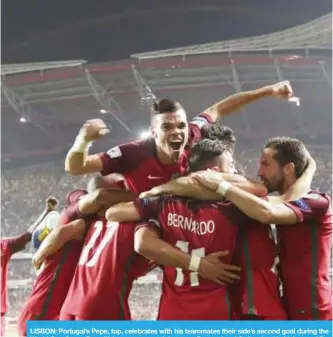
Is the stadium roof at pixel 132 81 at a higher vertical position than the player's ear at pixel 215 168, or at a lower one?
higher

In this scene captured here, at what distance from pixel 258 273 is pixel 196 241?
0.17 meters

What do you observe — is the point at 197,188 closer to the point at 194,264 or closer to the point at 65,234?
the point at 194,264

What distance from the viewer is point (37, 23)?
3.24 meters

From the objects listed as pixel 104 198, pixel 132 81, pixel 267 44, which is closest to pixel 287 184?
pixel 104 198

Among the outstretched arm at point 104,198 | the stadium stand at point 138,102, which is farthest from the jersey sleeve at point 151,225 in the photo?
the stadium stand at point 138,102

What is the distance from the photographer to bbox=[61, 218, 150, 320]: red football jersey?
1.44m

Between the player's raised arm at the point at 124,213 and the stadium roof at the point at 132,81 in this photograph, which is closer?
the player's raised arm at the point at 124,213

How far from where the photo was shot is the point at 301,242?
4.28 feet

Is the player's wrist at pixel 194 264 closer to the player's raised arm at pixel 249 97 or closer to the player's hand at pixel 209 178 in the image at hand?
the player's hand at pixel 209 178

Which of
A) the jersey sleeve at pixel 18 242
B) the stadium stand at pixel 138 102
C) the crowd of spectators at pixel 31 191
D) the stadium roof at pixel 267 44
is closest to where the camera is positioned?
the jersey sleeve at pixel 18 242

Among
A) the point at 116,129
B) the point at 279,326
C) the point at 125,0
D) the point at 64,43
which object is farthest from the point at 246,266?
the point at 116,129

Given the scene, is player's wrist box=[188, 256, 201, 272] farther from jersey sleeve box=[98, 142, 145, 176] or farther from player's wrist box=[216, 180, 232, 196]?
jersey sleeve box=[98, 142, 145, 176]

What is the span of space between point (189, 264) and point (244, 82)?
148 inches

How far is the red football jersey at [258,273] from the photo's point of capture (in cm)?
128
